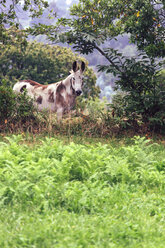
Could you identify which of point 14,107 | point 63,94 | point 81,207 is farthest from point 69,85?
point 81,207

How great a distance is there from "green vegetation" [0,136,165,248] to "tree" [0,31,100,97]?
84.8 feet

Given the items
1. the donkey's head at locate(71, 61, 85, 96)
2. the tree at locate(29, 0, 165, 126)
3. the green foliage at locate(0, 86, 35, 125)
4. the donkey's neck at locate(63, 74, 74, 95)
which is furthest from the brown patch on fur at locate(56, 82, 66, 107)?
the tree at locate(29, 0, 165, 126)

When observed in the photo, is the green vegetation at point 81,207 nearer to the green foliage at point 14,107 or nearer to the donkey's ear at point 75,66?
the green foliage at point 14,107

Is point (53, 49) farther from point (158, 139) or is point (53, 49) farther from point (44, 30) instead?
point (158, 139)

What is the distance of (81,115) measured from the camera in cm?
1309

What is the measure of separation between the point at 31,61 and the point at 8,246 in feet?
101

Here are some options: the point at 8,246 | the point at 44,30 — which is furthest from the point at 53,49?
the point at 8,246

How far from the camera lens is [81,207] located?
4.76m

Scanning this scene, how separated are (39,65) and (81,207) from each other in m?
30.1

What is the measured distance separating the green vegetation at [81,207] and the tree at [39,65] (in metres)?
25.8

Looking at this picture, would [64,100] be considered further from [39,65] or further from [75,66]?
[39,65]

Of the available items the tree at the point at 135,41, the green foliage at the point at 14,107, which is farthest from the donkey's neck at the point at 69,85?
the green foliage at the point at 14,107

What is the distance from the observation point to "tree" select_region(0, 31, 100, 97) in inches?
1273

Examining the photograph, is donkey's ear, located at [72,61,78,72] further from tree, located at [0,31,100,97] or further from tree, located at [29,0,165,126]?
tree, located at [0,31,100,97]
